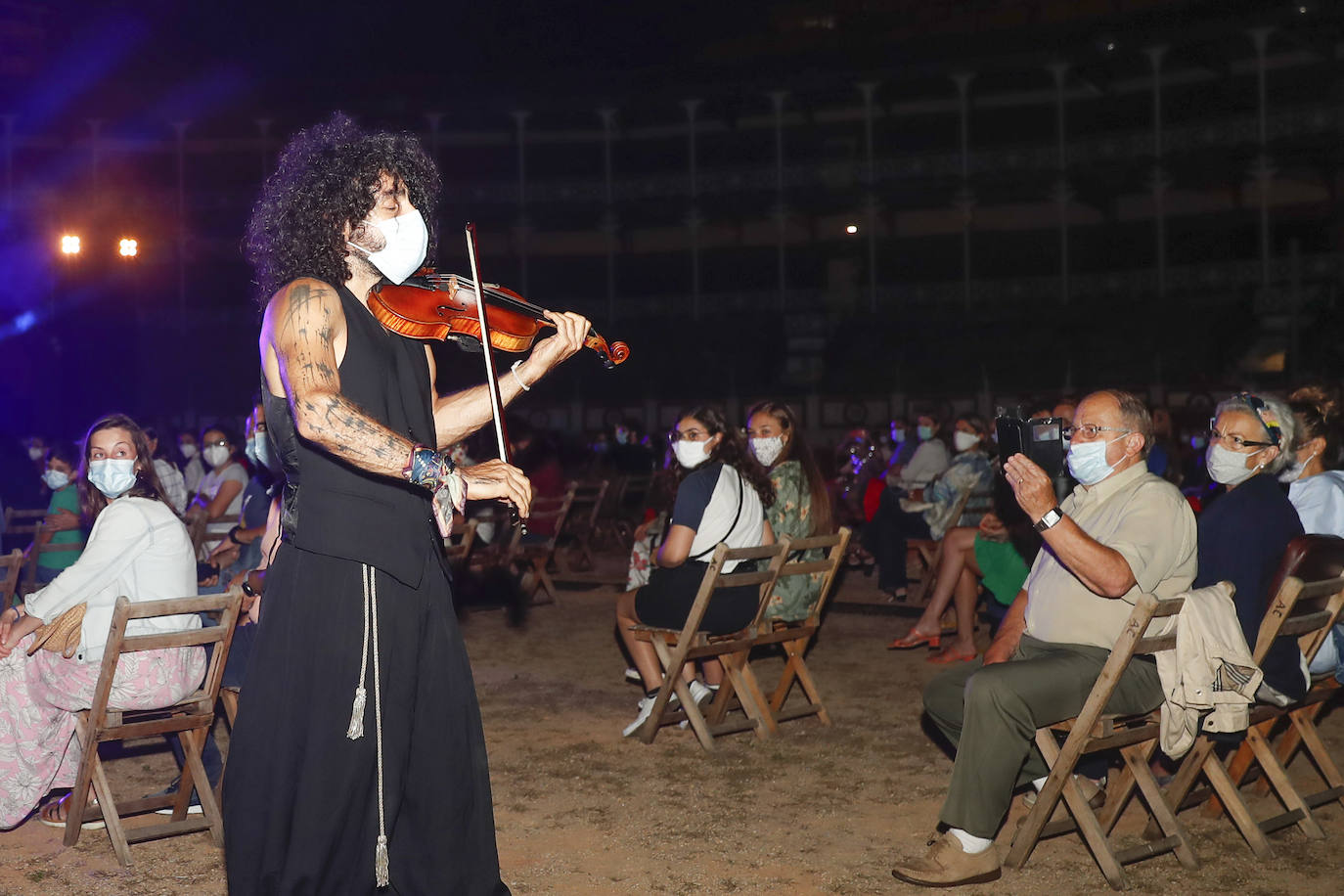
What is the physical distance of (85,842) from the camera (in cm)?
431

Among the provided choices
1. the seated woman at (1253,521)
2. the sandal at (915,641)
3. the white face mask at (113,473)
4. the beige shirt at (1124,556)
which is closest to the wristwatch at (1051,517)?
the beige shirt at (1124,556)

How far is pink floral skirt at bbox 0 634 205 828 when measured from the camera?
427 centimetres

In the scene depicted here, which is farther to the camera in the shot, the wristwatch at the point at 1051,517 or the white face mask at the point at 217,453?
the white face mask at the point at 217,453

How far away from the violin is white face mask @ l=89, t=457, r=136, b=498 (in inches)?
61.2

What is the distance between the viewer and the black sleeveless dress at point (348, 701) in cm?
249

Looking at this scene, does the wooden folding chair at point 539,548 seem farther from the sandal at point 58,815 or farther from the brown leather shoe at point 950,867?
the brown leather shoe at point 950,867

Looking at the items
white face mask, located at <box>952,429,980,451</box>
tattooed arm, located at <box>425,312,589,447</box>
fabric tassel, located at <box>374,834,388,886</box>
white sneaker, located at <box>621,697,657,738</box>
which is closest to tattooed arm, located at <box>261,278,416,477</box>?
tattooed arm, located at <box>425,312,589,447</box>

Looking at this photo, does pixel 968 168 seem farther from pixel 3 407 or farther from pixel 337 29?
pixel 3 407

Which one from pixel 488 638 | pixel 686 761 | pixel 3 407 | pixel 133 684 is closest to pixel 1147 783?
pixel 686 761

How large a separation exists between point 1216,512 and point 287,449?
3.23 metres

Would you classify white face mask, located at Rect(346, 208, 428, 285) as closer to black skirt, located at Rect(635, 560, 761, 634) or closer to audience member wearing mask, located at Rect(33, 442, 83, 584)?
black skirt, located at Rect(635, 560, 761, 634)

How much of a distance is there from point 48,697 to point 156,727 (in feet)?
1.54

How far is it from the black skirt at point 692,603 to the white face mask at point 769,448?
97cm

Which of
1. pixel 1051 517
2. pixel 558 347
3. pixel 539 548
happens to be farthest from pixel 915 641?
pixel 558 347
